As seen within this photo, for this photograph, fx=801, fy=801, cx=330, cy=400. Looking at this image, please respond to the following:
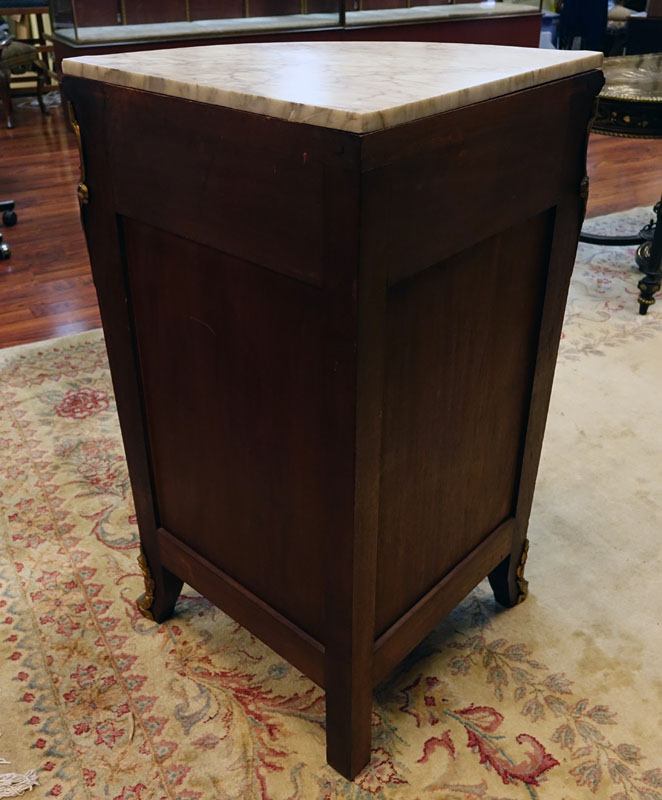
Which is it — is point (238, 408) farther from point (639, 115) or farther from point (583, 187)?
point (639, 115)

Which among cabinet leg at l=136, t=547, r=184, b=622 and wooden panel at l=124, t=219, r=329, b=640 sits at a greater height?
wooden panel at l=124, t=219, r=329, b=640

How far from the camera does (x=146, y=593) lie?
1608 mm

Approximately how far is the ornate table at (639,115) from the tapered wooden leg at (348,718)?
198cm

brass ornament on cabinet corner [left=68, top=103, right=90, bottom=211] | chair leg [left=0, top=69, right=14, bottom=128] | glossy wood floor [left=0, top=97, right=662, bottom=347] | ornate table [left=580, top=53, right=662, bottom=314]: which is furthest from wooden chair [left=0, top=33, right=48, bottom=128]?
brass ornament on cabinet corner [left=68, top=103, right=90, bottom=211]

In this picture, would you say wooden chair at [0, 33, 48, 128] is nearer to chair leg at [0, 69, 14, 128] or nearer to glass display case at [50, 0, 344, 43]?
chair leg at [0, 69, 14, 128]

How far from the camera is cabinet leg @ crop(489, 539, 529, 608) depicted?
1.61 meters

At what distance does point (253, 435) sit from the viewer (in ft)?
3.92

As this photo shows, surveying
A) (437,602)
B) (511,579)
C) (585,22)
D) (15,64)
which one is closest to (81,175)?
(437,602)

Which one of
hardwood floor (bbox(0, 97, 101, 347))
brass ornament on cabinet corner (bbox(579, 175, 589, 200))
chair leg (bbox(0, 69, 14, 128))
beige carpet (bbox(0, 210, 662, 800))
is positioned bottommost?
beige carpet (bbox(0, 210, 662, 800))

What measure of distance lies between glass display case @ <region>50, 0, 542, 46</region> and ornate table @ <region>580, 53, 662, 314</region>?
2137 millimetres

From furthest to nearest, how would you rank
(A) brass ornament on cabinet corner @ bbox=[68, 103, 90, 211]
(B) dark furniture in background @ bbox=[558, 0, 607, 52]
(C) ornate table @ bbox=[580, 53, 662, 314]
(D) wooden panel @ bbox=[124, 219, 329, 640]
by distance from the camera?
(B) dark furniture in background @ bbox=[558, 0, 607, 52], (C) ornate table @ bbox=[580, 53, 662, 314], (A) brass ornament on cabinet corner @ bbox=[68, 103, 90, 211], (D) wooden panel @ bbox=[124, 219, 329, 640]

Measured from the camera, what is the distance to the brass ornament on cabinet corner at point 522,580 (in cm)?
162

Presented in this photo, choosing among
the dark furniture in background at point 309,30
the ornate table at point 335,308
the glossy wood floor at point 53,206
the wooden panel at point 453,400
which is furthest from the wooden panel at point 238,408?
the dark furniture in background at point 309,30

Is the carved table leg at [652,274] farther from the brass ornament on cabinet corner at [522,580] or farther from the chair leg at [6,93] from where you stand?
the chair leg at [6,93]
